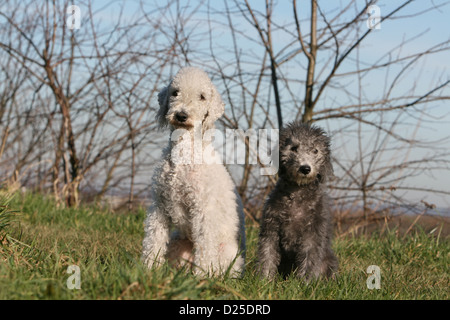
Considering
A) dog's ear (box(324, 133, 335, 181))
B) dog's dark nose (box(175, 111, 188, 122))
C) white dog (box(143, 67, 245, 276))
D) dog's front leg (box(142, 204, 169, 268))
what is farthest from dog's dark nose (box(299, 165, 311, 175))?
dog's front leg (box(142, 204, 169, 268))

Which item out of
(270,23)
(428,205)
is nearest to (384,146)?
(428,205)

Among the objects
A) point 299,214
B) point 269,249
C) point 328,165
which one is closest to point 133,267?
point 269,249

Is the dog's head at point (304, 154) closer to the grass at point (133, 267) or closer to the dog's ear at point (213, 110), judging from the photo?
the dog's ear at point (213, 110)

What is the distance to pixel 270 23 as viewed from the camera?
22.2 ft

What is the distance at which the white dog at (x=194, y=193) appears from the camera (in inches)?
163

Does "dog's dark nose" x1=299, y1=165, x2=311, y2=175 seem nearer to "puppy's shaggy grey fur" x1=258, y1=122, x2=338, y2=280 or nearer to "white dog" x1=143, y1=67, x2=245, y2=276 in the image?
"puppy's shaggy grey fur" x1=258, y1=122, x2=338, y2=280

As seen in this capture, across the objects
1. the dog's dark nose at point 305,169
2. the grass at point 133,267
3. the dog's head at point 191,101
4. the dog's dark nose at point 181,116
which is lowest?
the grass at point 133,267

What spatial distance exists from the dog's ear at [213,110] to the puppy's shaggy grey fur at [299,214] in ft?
1.92

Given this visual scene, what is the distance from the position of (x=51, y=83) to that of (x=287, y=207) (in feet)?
17.8

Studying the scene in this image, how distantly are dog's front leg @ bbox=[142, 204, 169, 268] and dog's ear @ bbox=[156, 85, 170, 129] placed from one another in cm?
75

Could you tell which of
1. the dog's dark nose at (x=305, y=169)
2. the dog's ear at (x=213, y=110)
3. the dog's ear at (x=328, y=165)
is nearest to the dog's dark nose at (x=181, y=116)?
the dog's ear at (x=213, y=110)
